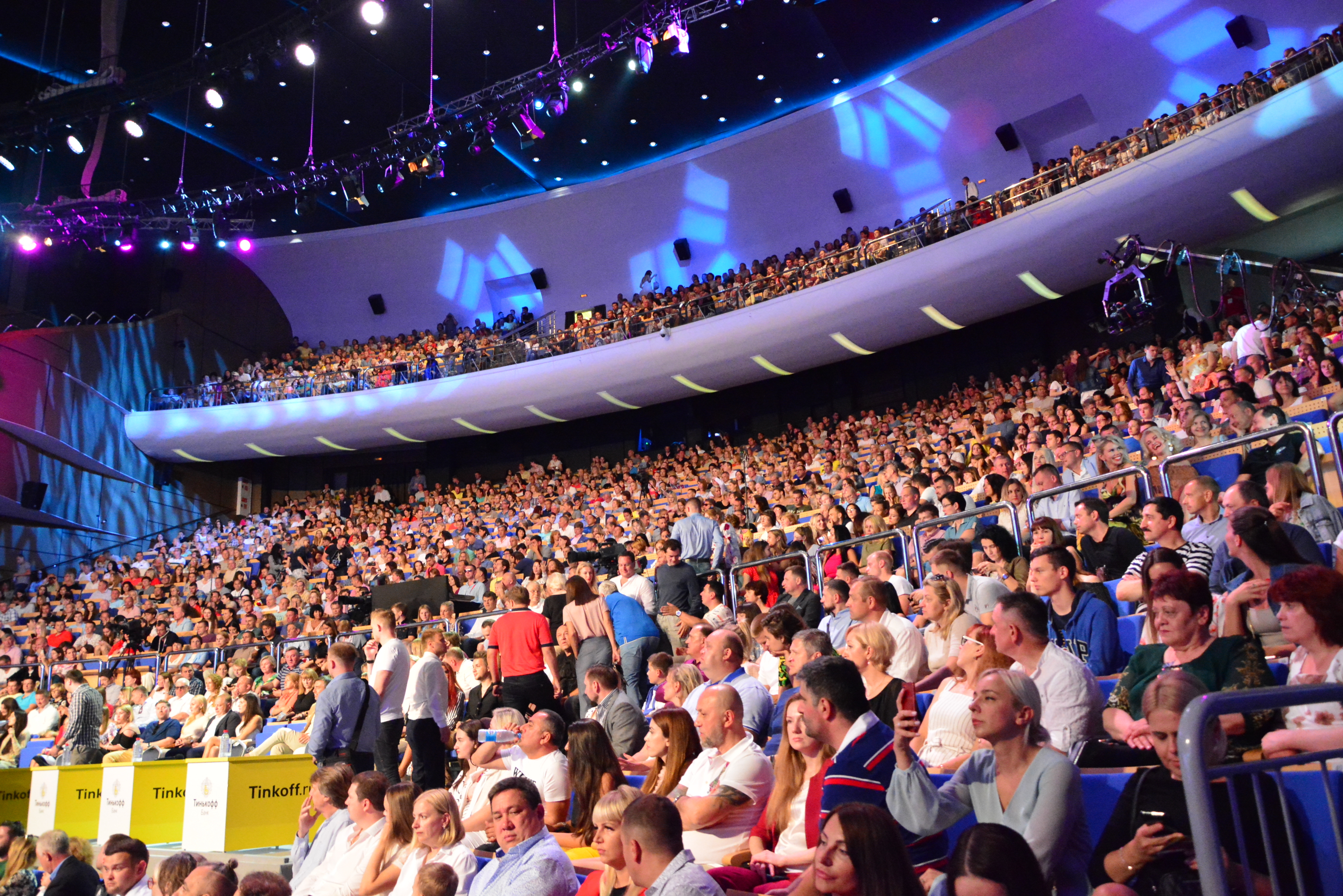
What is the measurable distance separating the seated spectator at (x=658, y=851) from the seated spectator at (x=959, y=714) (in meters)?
1.04

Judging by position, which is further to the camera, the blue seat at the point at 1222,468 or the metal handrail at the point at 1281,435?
the blue seat at the point at 1222,468

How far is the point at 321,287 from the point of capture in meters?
22.4

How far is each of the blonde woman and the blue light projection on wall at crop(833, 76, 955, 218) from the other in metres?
14.0

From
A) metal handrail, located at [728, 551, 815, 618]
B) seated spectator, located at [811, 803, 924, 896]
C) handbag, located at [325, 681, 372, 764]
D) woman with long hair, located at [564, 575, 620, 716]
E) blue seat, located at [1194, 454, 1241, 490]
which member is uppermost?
blue seat, located at [1194, 454, 1241, 490]

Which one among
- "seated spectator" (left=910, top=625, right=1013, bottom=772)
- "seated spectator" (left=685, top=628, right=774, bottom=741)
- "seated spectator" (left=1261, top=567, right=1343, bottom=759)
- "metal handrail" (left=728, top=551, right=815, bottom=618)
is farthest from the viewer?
"metal handrail" (left=728, top=551, right=815, bottom=618)

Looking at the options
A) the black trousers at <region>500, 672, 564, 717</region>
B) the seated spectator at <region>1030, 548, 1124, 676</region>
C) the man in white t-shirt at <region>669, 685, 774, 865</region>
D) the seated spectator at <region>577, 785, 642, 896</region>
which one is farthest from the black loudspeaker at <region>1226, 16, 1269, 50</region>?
the seated spectator at <region>577, 785, 642, 896</region>

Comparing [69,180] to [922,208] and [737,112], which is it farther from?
[922,208]

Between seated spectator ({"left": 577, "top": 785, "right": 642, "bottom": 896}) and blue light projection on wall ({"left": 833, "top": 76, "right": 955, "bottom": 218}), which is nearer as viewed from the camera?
seated spectator ({"left": 577, "top": 785, "right": 642, "bottom": 896})

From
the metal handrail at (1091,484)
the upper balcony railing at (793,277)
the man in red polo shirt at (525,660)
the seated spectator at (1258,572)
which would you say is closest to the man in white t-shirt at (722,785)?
the seated spectator at (1258,572)

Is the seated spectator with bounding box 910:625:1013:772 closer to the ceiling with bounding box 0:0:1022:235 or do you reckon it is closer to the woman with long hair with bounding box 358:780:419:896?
the woman with long hair with bounding box 358:780:419:896

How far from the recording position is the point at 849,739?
3.03 metres

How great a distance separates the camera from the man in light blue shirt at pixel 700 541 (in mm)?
8664

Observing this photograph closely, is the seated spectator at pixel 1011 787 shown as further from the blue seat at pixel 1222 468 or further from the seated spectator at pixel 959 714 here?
the blue seat at pixel 1222 468

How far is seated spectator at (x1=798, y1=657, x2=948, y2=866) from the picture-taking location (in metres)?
2.88
